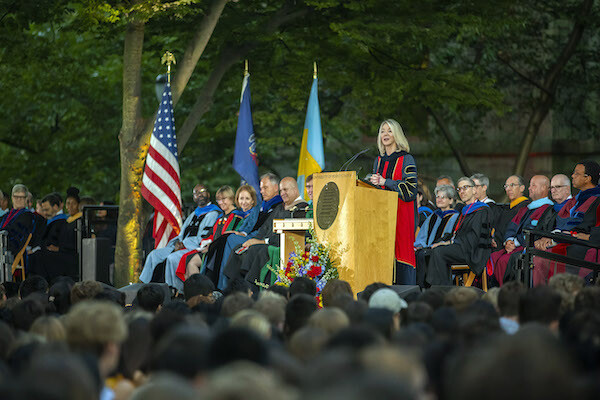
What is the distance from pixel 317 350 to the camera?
413cm

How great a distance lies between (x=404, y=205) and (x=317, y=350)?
543cm

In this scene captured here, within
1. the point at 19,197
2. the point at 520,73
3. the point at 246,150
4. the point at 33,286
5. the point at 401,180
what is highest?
the point at 520,73

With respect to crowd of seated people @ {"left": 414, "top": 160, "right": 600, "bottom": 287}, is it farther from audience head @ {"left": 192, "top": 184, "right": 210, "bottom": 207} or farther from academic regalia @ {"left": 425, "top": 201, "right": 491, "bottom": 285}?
audience head @ {"left": 192, "top": 184, "right": 210, "bottom": 207}

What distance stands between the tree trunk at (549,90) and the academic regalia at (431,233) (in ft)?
30.0

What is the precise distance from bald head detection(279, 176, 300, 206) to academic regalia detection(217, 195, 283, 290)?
68cm

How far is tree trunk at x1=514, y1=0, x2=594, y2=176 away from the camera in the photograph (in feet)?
69.4

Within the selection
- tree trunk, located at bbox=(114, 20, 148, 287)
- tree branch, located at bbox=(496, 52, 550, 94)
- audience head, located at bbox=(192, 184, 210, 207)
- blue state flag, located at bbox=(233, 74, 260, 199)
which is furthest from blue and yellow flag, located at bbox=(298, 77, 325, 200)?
tree branch, located at bbox=(496, 52, 550, 94)

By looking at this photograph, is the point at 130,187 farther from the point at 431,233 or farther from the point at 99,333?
the point at 99,333

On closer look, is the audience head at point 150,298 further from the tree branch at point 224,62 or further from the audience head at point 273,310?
the tree branch at point 224,62

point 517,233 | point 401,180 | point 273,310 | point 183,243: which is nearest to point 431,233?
point 517,233

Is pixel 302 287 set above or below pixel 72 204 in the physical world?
below

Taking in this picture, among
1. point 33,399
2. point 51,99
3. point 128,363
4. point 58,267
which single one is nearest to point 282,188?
point 58,267

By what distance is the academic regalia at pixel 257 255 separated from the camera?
37.9 feet

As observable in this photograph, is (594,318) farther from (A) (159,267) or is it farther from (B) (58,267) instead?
(B) (58,267)
